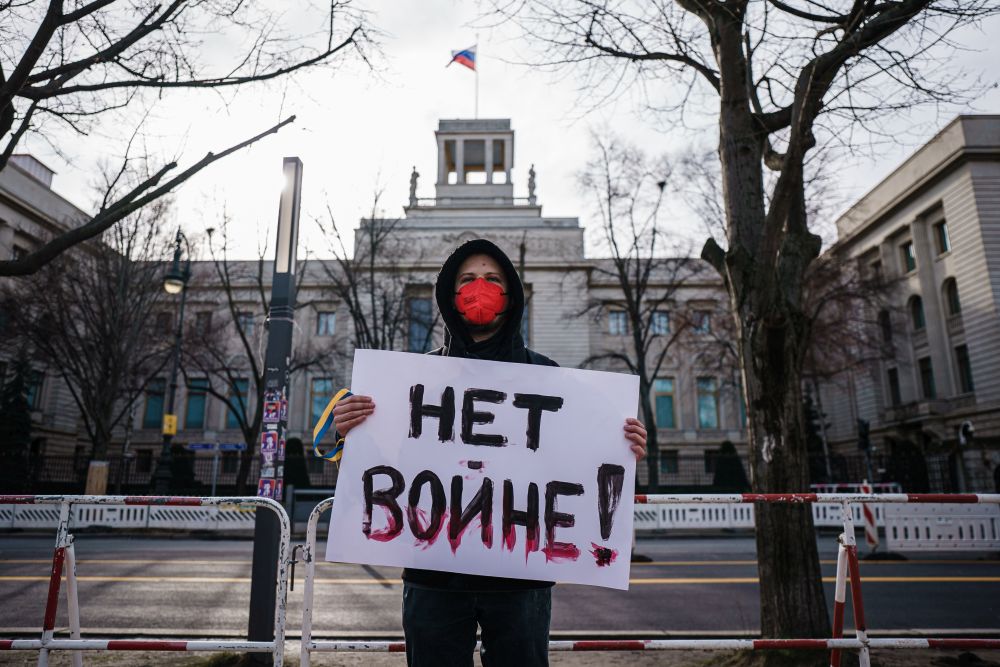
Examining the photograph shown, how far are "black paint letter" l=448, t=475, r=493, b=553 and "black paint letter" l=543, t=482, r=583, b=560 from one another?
241 mm

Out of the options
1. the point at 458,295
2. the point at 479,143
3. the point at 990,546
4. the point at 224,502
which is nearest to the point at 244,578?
the point at 224,502

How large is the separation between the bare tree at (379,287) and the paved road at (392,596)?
5.99 metres

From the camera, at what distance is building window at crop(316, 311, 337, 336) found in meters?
42.2

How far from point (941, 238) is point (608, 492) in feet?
132

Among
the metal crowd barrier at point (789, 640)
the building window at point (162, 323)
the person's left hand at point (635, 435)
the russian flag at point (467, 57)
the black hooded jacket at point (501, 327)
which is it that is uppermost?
the russian flag at point (467, 57)

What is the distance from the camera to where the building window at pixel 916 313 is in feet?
121

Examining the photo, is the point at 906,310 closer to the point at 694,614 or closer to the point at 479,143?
the point at 479,143

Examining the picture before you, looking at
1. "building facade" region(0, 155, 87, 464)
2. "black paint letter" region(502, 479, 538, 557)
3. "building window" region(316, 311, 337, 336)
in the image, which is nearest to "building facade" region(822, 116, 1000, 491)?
"black paint letter" region(502, 479, 538, 557)

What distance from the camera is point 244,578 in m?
10.5

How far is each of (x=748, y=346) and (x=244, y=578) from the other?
8.85 metres

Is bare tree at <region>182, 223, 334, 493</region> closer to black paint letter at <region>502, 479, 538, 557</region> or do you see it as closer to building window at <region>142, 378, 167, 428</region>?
building window at <region>142, 378, 167, 428</region>

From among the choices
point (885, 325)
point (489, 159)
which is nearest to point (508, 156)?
point (489, 159)

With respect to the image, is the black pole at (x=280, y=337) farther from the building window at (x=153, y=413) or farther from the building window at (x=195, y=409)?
the building window at (x=153, y=413)

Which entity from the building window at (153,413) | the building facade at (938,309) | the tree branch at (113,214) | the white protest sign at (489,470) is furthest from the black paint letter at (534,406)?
the building window at (153,413)
